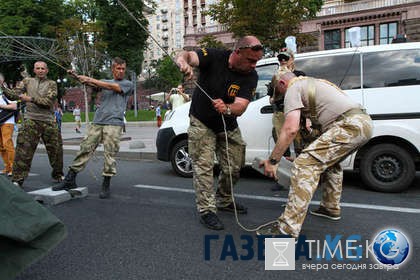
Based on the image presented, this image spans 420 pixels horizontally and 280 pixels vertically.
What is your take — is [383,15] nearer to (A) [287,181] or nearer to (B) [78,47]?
(B) [78,47]

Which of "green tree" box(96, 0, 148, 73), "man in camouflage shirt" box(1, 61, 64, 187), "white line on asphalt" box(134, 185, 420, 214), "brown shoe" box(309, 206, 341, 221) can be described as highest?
"green tree" box(96, 0, 148, 73)

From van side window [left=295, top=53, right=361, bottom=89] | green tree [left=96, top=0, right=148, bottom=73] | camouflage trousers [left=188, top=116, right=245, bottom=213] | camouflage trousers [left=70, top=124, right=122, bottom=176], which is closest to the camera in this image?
camouflage trousers [left=188, top=116, right=245, bottom=213]

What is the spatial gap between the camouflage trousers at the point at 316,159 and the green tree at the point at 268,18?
36.5 ft

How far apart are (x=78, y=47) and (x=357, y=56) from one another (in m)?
13.7

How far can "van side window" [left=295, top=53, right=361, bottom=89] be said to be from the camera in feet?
16.8

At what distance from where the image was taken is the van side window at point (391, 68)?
15.7 ft

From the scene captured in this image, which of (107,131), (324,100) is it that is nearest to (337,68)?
(324,100)

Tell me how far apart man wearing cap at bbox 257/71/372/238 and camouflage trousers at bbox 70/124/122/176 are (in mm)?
2380

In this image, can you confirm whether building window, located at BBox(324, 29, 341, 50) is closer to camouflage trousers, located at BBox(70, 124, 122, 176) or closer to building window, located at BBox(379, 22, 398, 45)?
building window, located at BBox(379, 22, 398, 45)

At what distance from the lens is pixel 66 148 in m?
10.2

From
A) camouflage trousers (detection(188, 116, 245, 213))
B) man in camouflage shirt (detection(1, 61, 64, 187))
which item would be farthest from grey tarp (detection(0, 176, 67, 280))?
man in camouflage shirt (detection(1, 61, 64, 187))

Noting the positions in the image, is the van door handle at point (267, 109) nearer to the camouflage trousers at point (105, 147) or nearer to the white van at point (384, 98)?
the white van at point (384, 98)

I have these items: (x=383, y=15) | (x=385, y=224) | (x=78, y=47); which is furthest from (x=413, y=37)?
(x=385, y=224)

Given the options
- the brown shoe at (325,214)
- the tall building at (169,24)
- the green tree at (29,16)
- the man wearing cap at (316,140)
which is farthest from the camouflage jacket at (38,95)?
the tall building at (169,24)
